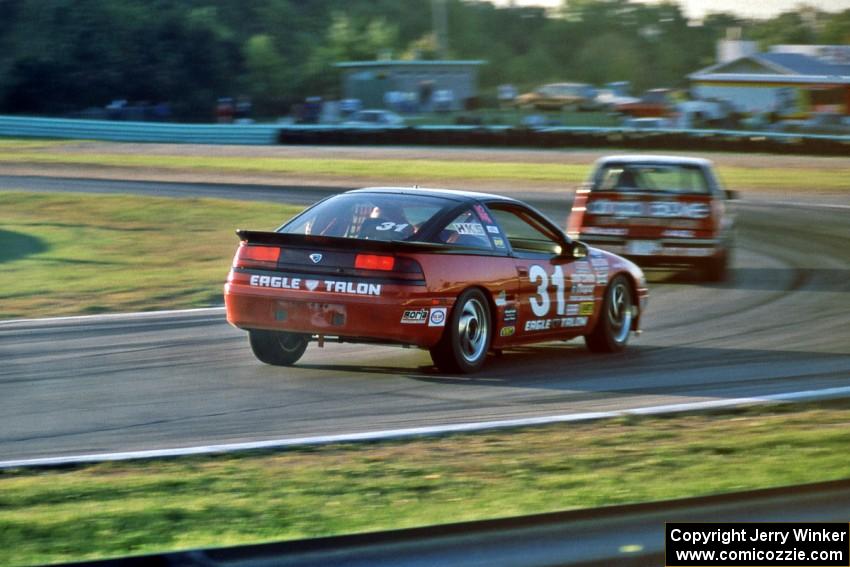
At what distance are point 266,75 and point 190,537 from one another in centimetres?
8762

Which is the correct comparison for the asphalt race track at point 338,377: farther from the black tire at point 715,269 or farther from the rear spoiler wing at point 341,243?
the black tire at point 715,269

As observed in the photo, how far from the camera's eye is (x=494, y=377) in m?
9.85

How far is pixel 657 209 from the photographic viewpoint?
1623 centimetres

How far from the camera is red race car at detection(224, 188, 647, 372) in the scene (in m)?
9.23

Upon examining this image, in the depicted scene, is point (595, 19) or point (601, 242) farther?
point (595, 19)

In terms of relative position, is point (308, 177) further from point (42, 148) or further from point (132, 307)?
point (132, 307)

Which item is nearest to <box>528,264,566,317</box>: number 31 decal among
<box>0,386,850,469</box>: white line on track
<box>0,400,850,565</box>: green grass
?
<box>0,386,850,469</box>: white line on track

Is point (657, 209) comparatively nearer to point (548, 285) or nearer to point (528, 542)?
point (548, 285)

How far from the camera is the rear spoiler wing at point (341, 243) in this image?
9.28 m

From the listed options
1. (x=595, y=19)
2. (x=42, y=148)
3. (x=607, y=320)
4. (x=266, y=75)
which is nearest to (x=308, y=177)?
(x=42, y=148)

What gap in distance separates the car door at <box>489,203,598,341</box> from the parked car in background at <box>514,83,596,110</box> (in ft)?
190

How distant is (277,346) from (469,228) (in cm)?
167

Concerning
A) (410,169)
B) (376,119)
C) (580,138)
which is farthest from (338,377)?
(376,119)

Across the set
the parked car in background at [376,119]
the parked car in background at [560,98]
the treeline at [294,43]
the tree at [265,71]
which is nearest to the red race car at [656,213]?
the treeline at [294,43]
